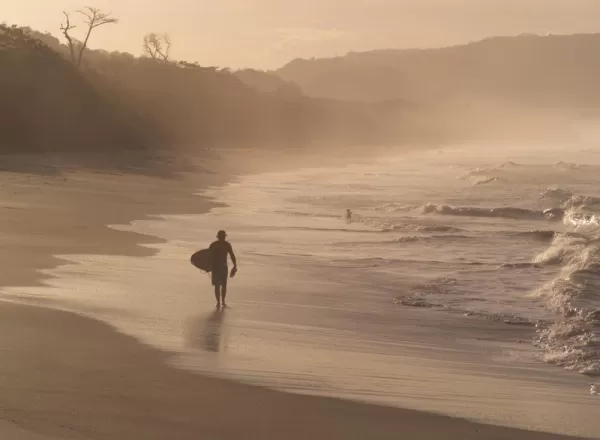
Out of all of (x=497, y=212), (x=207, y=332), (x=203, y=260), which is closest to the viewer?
(x=207, y=332)

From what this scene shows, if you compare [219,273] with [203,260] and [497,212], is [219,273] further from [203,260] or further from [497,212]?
[497,212]

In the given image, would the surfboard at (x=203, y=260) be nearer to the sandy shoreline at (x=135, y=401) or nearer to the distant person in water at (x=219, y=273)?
the distant person in water at (x=219, y=273)

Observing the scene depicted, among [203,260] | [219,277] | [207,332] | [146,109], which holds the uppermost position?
[146,109]

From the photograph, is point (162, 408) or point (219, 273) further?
point (219, 273)

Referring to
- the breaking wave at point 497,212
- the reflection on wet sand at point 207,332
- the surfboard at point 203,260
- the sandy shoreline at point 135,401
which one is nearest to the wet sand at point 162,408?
the sandy shoreline at point 135,401

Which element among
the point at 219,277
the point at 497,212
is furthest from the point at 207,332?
the point at 497,212

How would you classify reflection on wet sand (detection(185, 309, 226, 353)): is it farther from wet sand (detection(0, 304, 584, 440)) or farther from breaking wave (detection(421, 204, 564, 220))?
breaking wave (detection(421, 204, 564, 220))

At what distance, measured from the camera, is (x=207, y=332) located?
409 inches

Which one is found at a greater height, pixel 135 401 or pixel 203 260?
pixel 203 260

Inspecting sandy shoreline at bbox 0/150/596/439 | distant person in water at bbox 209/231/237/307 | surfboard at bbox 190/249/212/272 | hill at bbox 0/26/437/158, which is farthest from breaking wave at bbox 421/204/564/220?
hill at bbox 0/26/437/158

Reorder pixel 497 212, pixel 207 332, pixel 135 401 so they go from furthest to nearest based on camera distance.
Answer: pixel 497 212 < pixel 207 332 < pixel 135 401

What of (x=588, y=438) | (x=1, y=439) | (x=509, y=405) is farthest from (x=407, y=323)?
(x=1, y=439)

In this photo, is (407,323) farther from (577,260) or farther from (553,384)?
(577,260)

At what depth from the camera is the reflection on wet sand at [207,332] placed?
9.64m
